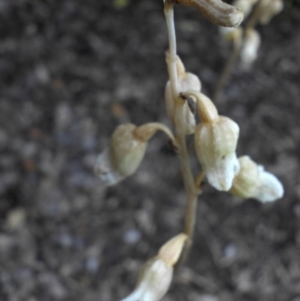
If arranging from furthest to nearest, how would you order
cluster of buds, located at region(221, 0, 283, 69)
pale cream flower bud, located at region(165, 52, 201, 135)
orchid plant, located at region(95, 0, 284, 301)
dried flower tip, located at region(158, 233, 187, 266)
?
cluster of buds, located at region(221, 0, 283, 69) < dried flower tip, located at region(158, 233, 187, 266) < pale cream flower bud, located at region(165, 52, 201, 135) < orchid plant, located at region(95, 0, 284, 301)

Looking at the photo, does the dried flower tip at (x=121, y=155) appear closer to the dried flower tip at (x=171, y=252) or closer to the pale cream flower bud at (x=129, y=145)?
the pale cream flower bud at (x=129, y=145)

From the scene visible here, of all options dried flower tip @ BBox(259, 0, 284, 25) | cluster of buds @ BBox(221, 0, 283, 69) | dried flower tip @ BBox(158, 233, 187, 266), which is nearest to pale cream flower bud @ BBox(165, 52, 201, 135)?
dried flower tip @ BBox(158, 233, 187, 266)

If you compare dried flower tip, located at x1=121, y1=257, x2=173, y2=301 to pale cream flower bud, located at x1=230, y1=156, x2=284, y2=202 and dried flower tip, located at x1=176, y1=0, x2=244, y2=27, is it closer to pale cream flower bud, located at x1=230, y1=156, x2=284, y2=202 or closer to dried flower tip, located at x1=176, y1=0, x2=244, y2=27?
pale cream flower bud, located at x1=230, y1=156, x2=284, y2=202

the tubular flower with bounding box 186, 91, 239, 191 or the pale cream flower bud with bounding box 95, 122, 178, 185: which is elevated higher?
the tubular flower with bounding box 186, 91, 239, 191

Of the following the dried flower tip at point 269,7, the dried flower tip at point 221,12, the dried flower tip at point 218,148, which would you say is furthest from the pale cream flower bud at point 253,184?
the dried flower tip at point 269,7

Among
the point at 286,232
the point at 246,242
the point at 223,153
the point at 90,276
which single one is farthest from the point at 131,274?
the point at 223,153

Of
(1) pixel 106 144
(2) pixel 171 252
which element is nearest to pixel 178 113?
(2) pixel 171 252

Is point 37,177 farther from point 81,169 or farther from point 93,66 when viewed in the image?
point 93,66
